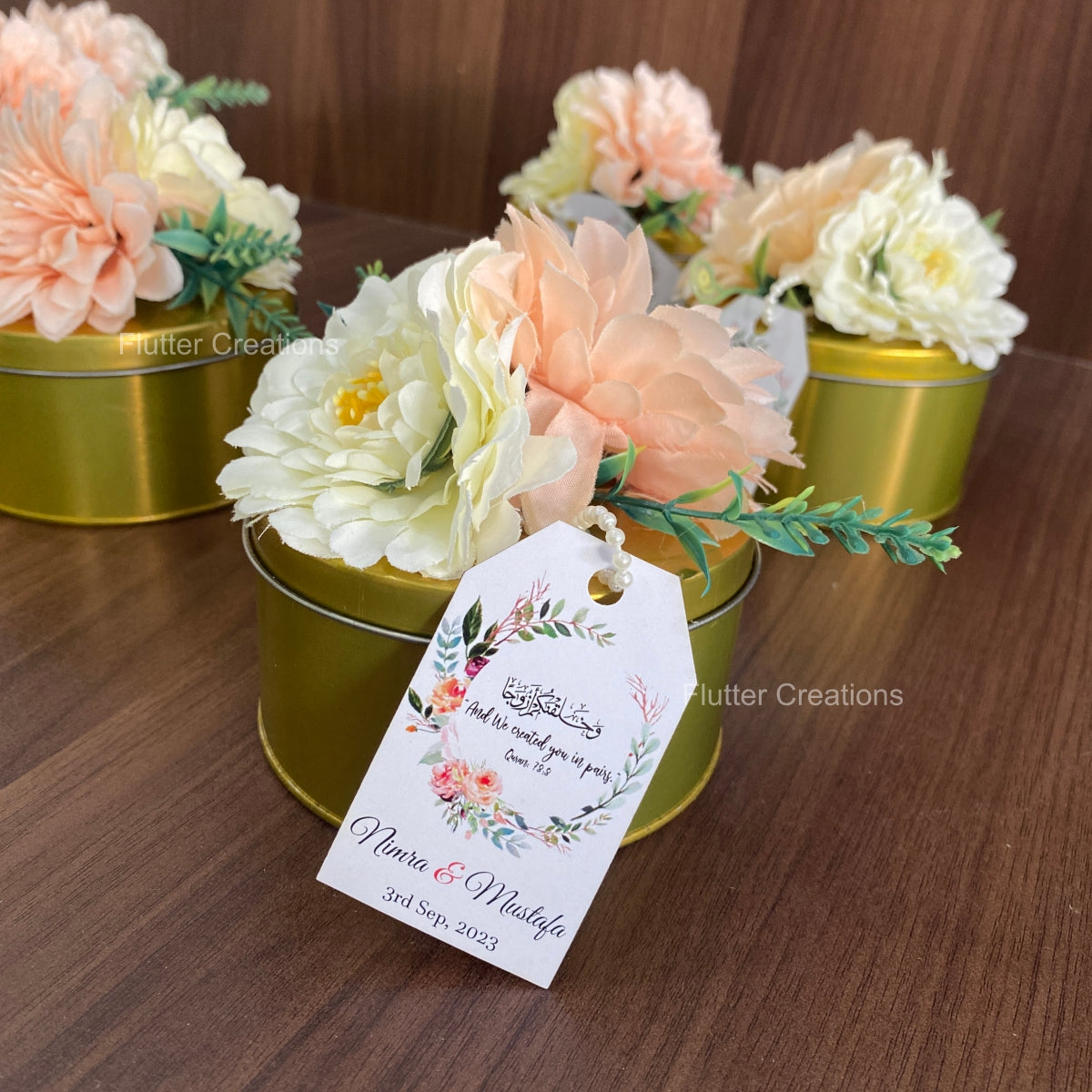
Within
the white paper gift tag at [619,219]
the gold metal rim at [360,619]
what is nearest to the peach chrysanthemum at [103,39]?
the white paper gift tag at [619,219]

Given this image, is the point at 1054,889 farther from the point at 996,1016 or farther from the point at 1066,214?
the point at 1066,214

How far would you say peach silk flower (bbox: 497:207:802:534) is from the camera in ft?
1.23

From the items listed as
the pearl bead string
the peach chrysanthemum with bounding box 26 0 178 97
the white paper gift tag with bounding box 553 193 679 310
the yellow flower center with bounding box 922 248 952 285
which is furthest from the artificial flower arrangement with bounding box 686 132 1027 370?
the peach chrysanthemum with bounding box 26 0 178 97

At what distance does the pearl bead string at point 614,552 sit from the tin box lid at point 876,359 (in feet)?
1.23

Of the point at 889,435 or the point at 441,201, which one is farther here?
the point at 441,201

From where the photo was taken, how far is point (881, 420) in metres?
0.72

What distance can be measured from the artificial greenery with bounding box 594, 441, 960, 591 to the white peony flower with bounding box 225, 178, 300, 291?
343 millimetres

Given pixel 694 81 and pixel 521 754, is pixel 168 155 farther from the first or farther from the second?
pixel 694 81

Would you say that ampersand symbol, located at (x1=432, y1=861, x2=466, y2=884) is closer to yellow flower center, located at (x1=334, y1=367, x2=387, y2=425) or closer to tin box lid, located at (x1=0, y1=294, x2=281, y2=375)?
yellow flower center, located at (x1=334, y1=367, x2=387, y2=425)

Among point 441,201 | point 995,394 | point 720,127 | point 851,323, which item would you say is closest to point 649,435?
point 851,323

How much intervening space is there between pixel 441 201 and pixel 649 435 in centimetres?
103

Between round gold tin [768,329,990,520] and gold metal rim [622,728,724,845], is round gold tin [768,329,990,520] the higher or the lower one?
the higher one

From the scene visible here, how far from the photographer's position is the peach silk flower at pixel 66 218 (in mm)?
576

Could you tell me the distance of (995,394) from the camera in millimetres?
1039
